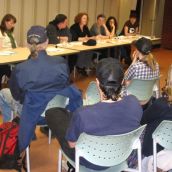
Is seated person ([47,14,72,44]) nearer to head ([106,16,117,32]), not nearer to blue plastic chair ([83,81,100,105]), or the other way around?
head ([106,16,117,32])

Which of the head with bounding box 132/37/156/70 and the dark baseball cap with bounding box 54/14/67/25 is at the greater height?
the dark baseball cap with bounding box 54/14/67/25

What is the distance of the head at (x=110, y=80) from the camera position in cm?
205

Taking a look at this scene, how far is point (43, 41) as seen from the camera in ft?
10.6

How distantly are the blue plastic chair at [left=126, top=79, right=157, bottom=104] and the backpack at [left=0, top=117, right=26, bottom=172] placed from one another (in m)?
1.37

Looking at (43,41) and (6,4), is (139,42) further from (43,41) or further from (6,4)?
(6,4)

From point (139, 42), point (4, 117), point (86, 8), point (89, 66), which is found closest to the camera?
point (4, 117)

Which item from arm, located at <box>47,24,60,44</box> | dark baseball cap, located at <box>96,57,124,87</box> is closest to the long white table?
arm, located at <box>47,24,60,44</box>

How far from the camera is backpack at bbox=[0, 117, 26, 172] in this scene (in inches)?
111

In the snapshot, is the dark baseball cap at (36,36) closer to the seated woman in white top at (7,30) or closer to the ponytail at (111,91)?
the ponytail at (111,91)

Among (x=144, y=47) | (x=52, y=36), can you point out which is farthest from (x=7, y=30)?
(x=144, y=47)

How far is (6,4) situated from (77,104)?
4.46 m

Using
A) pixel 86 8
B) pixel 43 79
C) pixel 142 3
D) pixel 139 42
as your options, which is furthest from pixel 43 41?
pixel 142 3

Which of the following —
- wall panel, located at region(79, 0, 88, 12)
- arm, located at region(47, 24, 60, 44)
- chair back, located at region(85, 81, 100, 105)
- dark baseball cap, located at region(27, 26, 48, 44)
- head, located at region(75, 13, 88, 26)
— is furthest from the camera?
wall panel, located at region(79, 0, 88, 12)

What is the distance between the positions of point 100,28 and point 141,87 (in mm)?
4142
